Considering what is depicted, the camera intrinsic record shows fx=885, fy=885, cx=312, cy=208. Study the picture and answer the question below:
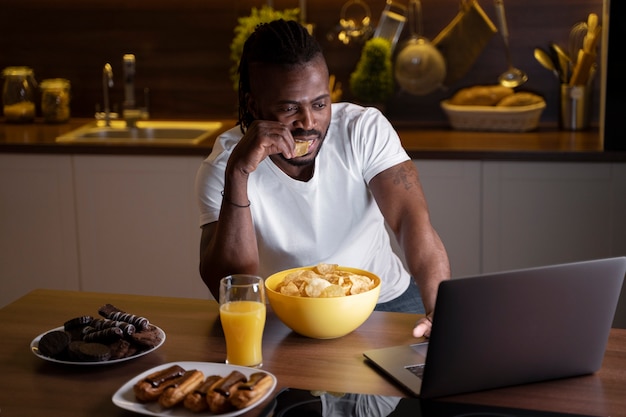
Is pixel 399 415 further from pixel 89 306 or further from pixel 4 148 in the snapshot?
pixel 4 148

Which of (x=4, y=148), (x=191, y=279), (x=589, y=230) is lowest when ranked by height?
(x=191, y=279)

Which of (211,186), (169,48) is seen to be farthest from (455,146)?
(169,48)

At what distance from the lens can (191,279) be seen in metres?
3.24

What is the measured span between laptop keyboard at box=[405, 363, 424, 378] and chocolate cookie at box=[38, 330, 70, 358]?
0.56 m

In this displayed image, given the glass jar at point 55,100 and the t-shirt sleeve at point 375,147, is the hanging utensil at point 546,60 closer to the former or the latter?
the t-shirt sleeve at point 375,147

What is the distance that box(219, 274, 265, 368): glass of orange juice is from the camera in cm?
141

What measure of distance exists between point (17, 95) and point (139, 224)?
95 cm

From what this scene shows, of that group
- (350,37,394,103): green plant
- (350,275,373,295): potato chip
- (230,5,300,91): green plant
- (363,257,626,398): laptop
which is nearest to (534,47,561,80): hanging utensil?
(350,37,394,103): green plant

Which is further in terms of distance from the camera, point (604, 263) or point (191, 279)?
point (191, 279)

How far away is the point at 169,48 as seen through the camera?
3742 mm

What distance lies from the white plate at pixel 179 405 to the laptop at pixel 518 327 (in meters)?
0.23

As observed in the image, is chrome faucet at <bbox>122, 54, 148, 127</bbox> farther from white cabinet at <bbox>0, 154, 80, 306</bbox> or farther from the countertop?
white cabinet at <bbox>0, 154, 80, 306</bbox>

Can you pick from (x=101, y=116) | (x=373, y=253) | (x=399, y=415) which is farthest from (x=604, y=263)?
(x=101, y=116)

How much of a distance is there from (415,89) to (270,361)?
2202mm
